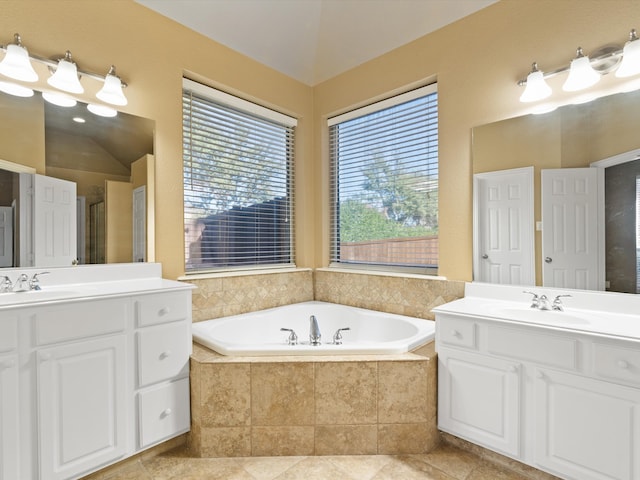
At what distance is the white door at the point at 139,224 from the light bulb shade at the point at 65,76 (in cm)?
62

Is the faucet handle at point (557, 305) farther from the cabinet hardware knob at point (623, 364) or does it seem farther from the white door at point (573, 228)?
the cabinet hardware knob at point (623, 364)

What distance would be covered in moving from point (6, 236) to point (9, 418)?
2.80ft

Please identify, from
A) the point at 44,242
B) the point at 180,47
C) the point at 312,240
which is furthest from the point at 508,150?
the point at 44,242

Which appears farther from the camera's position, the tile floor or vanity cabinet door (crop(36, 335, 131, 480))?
the tile floor

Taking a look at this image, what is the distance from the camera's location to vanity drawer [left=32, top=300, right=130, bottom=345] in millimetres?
1395

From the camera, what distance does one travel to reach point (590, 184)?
181 centimetres

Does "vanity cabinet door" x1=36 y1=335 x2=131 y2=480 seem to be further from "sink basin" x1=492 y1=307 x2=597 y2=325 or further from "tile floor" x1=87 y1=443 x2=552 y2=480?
"sink basin" x1=492 y1=307 x2=597 y2=325

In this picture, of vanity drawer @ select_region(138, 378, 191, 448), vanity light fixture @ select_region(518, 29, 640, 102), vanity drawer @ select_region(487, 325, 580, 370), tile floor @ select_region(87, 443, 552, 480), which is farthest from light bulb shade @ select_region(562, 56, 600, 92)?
vanity drawer @ select_region(138, 378, 191, 448)

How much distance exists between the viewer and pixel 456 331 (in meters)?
1.76

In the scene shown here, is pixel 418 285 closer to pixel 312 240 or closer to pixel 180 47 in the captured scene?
pixel 312 240

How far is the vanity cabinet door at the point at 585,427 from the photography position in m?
1.30

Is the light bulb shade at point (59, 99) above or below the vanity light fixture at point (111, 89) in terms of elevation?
below

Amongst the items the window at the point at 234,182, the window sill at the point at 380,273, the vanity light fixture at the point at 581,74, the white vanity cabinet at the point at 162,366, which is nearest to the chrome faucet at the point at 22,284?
the white vanity cabinet at the point at 162,366

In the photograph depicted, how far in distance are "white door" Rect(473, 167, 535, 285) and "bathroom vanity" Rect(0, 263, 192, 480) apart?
5.97ft
